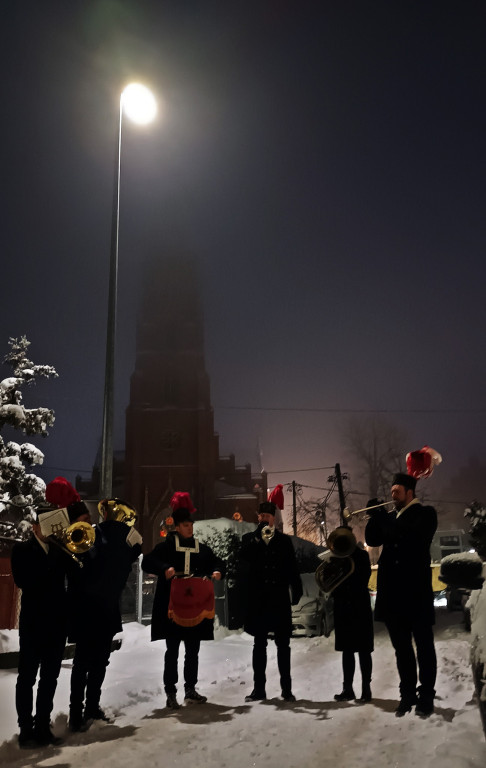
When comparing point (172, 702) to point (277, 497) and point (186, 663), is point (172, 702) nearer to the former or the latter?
point (186, 663)

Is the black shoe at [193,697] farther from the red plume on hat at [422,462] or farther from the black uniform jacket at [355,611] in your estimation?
the red plume on hat at [422,462]

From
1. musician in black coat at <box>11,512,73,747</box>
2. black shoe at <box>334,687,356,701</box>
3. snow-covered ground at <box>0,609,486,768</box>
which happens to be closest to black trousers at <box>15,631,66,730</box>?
musician in black coat at <box>11,512,73,747</box>

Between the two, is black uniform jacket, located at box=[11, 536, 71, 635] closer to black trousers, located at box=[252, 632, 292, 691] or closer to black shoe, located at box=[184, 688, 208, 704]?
black shoe, located at box=[184, 688, 208, 704]

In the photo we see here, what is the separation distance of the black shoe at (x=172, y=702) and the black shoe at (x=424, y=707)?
2437 mm

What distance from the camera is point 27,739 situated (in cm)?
496

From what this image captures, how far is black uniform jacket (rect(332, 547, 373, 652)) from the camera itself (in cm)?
659

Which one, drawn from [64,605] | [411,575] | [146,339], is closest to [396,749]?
[411,575]

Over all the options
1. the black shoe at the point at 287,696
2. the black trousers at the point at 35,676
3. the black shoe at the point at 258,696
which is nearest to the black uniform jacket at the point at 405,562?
the black shoe at the point at 287,696

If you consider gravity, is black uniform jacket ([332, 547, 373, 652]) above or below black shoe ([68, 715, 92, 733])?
above

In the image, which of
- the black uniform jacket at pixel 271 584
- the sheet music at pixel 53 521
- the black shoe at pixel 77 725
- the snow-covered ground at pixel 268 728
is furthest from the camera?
the black uniform jacket at pixel 271 584

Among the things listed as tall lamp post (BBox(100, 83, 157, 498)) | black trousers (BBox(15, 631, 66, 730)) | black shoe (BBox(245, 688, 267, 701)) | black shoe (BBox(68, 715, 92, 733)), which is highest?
tall lamp post (BBox(100, 83, 157, 498))

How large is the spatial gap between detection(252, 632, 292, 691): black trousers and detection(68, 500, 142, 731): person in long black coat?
1588 mm

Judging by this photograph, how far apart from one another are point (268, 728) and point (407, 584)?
1.75m

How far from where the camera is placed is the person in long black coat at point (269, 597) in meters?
6.53
